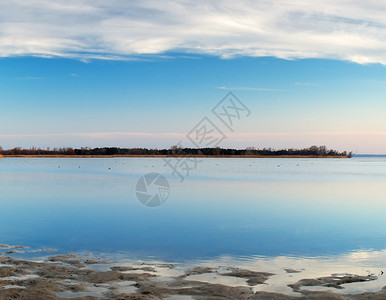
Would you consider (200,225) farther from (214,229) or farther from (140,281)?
(140,281)

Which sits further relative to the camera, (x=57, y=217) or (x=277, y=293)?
(x=57, y=217)

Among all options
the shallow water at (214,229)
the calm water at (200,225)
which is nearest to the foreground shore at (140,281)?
the shallow water at (214,229)

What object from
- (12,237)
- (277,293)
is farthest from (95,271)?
(12,237)

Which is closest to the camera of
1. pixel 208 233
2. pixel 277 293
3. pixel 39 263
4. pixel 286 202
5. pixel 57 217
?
pixel 277 293

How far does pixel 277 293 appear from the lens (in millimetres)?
5293

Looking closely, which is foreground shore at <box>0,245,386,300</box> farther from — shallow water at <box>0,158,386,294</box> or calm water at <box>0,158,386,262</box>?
calm water at <box>0,158,386,262</box>

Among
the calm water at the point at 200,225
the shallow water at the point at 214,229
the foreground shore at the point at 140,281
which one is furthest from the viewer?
the calm water at the point at 200,225

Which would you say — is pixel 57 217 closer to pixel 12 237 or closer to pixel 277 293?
pixel 12 237

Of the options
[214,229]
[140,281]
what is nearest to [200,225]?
[214,229]

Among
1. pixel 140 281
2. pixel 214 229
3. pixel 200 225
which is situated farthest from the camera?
pixel 200 225

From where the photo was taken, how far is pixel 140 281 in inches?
228

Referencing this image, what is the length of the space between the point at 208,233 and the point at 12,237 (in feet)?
14.5

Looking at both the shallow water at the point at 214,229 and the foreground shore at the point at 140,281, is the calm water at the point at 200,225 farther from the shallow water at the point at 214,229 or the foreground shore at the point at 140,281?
the foreground shore at the point at 140,281

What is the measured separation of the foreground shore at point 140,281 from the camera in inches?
203
